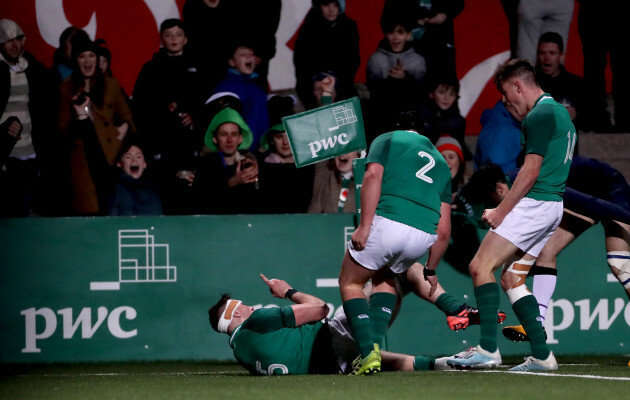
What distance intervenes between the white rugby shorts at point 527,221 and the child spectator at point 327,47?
444 cm

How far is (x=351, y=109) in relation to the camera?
8836mm

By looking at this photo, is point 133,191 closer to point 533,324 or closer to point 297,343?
point 297,343

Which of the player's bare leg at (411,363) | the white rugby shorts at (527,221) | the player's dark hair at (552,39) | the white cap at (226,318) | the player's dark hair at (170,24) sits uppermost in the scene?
the player's dark hair at (170,24)

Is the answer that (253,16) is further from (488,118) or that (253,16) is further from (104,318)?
(104,318)

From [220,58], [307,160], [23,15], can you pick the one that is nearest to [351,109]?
[307,160]

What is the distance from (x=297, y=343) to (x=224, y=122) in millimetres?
3763

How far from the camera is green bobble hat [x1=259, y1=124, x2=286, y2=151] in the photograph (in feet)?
33.2

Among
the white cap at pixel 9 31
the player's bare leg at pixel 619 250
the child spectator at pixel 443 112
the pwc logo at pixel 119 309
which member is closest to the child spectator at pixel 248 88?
the child spectator at pixel 443 112

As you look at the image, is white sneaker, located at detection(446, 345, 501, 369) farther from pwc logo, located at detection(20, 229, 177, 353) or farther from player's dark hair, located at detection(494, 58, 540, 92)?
pwc logo, located at detection(20, 229, 177, 353)

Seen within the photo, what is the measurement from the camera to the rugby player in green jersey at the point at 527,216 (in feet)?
21.1

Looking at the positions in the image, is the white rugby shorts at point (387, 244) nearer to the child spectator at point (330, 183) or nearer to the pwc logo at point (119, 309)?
the pwc logo at point (119, 309)

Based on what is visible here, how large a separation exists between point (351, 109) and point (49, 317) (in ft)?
10.5

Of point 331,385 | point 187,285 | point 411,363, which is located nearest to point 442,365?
point 411,363

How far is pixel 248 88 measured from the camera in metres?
10.5
